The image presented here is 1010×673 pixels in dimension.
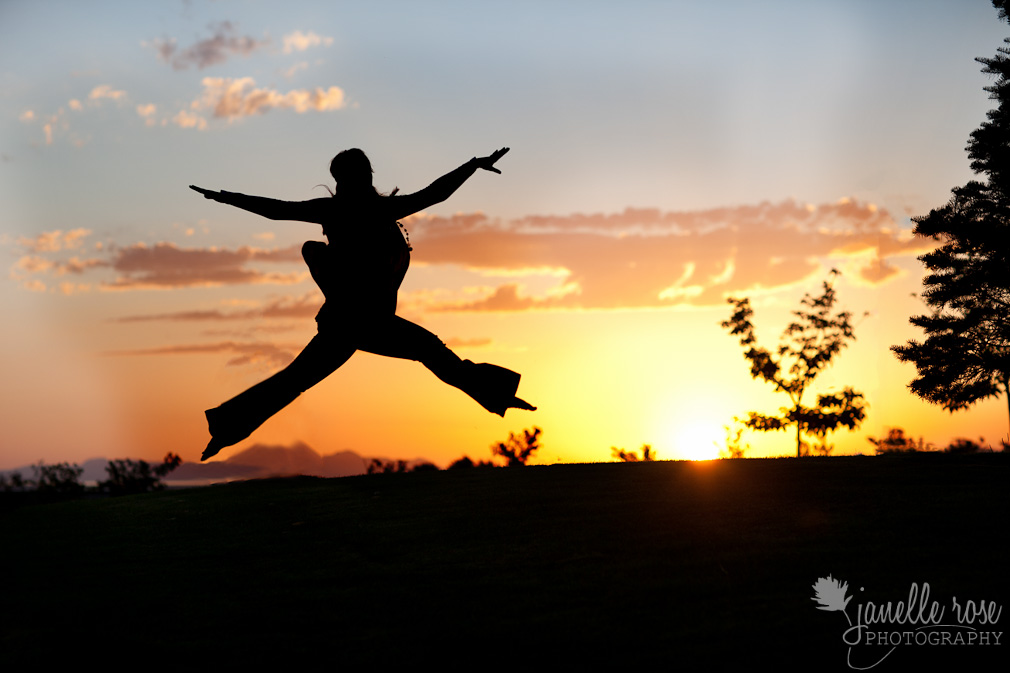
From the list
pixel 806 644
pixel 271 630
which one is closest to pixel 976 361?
pixel 806 644

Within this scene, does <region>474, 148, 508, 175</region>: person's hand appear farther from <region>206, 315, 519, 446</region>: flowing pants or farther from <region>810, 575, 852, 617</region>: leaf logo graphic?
<region>810, 575, 852, 617</region>: leaf logo graphic

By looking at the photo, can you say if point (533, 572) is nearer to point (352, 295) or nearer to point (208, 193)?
point (352, 295)

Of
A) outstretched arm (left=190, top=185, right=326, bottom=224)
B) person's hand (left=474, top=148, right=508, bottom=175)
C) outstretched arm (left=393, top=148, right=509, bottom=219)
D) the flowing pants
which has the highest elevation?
person's hand (left=474, top=148, right=508, bottom=175)

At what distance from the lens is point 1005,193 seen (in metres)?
29.3

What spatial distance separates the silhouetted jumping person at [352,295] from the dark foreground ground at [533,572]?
113 inches

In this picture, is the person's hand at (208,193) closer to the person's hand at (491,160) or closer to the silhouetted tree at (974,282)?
the person's hand at (491,160)

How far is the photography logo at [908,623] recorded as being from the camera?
328 inches

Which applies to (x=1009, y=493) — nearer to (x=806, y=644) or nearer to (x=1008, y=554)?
(x=1008, y=554)

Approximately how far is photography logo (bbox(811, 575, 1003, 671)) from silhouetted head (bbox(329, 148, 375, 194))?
612cm

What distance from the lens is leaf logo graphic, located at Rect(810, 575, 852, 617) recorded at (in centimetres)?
927

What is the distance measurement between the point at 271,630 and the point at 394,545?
4.08m

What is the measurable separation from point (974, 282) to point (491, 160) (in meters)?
27.6

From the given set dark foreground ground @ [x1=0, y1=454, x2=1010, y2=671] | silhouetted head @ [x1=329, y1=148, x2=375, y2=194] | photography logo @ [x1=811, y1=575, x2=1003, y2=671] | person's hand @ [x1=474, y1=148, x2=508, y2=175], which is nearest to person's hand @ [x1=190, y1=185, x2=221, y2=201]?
silhouetted head @ [x1=329, y1=148, x2=375, y2=194]

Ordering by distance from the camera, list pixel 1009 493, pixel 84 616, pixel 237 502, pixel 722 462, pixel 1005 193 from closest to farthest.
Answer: pixel 84 616, pixel 1009 493, pixel 237 502, pixel 722 462, pixel 1005 193
